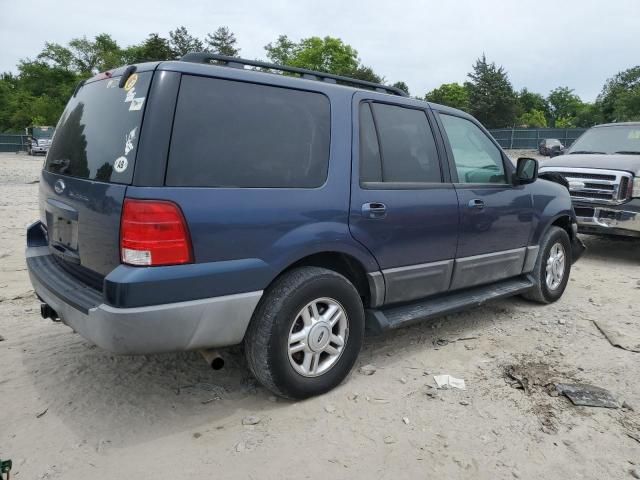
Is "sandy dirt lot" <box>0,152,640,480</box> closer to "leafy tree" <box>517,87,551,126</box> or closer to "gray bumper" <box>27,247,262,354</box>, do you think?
"gray bumper" <box>27,247,262,354</box>

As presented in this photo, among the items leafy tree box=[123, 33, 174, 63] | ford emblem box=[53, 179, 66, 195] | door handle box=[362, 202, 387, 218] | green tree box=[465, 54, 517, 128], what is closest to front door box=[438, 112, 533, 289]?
door handle box=[362, 202, 387, 218]

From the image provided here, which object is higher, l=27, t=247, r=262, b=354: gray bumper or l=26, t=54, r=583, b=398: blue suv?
l=26, t=54, r=583, b=398: blue suv

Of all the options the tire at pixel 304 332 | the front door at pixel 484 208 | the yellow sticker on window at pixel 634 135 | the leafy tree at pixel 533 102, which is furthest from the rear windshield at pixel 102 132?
the leafy tree at pixel 533 102

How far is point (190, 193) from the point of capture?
264cm

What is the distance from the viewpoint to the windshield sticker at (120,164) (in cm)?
264

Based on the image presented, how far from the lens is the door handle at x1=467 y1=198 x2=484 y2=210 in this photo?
4065mm

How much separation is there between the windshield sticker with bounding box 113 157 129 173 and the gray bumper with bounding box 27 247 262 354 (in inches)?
27.0

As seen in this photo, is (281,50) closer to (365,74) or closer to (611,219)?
(365,74)

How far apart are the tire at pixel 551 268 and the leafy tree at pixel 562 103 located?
10718 centimetres

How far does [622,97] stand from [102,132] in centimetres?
5721

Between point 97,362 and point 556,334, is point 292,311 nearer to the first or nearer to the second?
point 97,362

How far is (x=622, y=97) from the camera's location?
49938 mm

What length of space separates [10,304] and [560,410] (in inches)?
179

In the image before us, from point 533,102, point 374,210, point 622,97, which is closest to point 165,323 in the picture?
point 374,210
